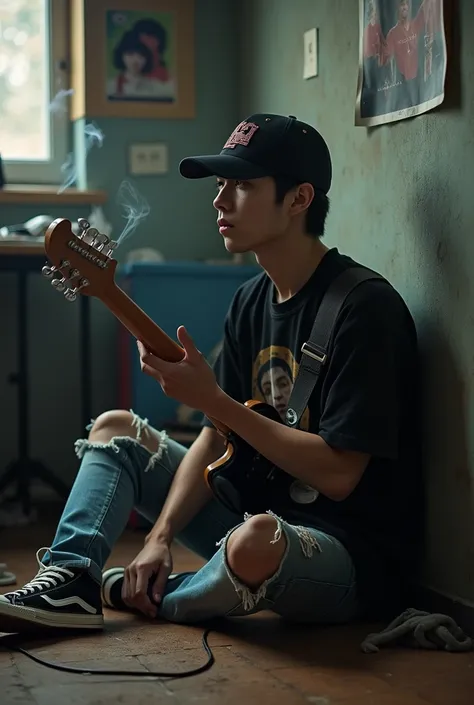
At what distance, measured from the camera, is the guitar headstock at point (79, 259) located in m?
1.81

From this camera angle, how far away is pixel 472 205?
192cm

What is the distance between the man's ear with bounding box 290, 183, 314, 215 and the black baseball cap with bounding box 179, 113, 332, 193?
16mm

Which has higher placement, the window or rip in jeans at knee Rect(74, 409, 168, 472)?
the window

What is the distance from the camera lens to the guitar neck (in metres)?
1.88

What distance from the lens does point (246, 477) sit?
6.69 feet

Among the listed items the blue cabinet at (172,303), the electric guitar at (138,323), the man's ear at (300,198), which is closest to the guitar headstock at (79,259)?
the electric guitar at (138,323)

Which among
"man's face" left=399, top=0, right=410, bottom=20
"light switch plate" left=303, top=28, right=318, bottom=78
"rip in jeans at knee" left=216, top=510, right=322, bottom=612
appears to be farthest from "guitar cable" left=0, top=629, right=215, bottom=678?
"light switch plate" left=303, top=28, right=318, bottom=78

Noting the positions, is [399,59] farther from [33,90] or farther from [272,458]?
[33,90]

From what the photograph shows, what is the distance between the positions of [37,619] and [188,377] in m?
0.50

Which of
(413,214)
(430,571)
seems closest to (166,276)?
(413,214)

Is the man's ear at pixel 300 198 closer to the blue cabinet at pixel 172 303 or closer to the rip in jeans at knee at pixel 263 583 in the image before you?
the rip in jeans at knee at pixel 263 583

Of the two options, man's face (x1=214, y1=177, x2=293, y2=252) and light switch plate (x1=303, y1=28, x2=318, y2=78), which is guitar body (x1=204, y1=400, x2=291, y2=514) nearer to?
man's face (x1=214, y1=177, x2=293, y2=252)

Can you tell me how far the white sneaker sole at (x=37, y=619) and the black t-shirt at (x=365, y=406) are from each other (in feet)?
1.35

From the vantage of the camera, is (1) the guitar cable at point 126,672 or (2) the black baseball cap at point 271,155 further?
(2) the black baseball cap at point 271,155
